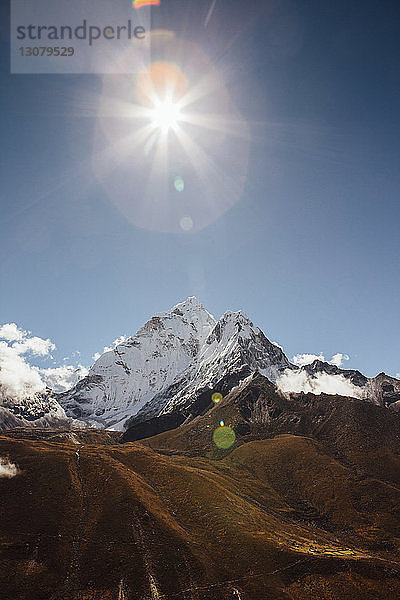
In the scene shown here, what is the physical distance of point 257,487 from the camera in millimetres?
157750

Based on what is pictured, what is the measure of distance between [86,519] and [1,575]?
22003mm

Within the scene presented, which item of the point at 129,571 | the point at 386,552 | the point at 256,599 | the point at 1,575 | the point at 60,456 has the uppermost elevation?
the point at 60,456

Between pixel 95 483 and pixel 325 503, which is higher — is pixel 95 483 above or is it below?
above

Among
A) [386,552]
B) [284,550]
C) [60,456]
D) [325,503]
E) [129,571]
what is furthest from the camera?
[325,503]

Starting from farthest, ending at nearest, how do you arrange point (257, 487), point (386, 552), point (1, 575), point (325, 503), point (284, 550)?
point (257, 487), point (325, 503), point (386, 552), point (284, 550), point (1, 575)

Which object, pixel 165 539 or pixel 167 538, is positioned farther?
pixel 167 538

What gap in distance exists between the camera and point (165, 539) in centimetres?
7412

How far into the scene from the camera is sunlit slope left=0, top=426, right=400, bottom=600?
60.1 metres

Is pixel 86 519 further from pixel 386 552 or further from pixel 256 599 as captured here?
pixel 386 552

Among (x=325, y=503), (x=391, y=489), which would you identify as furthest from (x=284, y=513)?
(x=391, y=489)

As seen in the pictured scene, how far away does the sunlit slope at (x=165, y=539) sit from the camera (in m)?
60.1

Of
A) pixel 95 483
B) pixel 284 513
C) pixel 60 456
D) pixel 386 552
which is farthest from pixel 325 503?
pixel 60 456

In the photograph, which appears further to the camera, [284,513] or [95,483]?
[284,513]

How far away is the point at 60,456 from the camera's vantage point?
358 feet
